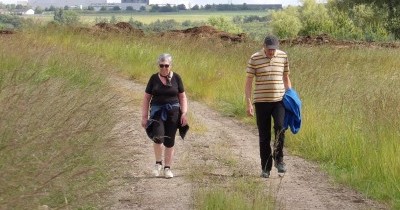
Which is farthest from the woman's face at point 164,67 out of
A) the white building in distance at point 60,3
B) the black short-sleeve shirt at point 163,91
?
the white building in distance at point 60,3

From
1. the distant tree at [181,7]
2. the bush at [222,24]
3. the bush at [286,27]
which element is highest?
the bush at [286,27]

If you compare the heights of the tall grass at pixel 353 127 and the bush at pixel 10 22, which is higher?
the tall grass at pixel 353 127

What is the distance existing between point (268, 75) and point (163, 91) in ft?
3.91

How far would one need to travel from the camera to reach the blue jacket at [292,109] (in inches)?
350

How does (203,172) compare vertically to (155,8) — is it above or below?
above

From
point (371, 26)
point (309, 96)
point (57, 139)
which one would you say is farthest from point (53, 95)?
point (371, 26)

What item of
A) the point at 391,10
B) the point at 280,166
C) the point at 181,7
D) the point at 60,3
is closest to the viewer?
the point at 280,166

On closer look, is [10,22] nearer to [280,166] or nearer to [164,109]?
[164,109]

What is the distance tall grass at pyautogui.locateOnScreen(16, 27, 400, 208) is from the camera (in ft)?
29.2

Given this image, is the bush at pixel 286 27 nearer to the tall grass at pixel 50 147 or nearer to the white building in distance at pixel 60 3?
the white building in distance at pixel 60 3

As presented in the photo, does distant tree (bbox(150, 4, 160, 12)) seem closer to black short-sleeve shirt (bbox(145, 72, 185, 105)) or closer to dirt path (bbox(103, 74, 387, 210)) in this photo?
dirt path (bbox(103, 74, 387, 210))

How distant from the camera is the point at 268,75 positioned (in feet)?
29.0

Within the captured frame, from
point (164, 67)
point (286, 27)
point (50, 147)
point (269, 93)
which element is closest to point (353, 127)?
point (269, 93)

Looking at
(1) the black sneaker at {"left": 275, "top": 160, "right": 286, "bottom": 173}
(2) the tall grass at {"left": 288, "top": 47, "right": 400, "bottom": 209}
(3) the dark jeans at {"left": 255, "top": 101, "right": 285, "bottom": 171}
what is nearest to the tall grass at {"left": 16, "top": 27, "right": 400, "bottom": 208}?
(2) the tall grass at {"left": 288, "top": 47, "right": 400, "bottom": 209}
